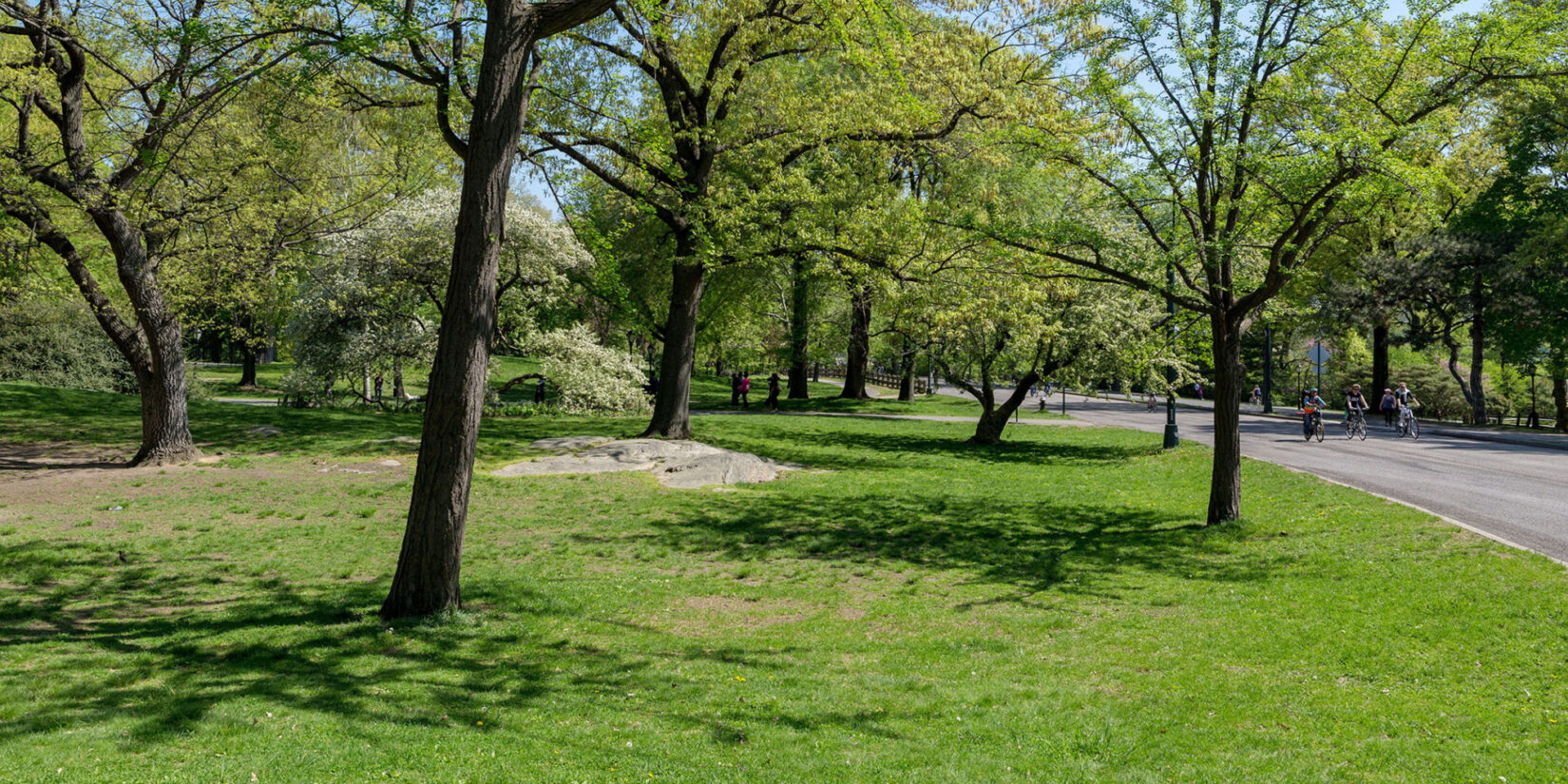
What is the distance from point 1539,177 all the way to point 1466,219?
269 cm

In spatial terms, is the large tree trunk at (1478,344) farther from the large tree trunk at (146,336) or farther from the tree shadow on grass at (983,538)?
the large tree trunk at (146,336)

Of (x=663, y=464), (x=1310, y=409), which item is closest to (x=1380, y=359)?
(x=1310, y=409)

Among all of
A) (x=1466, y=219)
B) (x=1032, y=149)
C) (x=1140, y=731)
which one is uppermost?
(x=1466, y=219)

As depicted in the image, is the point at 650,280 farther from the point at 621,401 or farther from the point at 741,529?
the point at 741,529

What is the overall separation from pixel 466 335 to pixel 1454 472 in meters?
18.5

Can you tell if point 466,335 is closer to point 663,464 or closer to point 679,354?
point 663,464

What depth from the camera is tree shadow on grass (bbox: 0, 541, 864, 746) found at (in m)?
5.55

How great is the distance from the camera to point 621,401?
28.4 meters

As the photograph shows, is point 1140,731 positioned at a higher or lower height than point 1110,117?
lower

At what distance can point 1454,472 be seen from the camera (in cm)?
1688

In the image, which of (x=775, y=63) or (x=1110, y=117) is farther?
(x=775, y=63)

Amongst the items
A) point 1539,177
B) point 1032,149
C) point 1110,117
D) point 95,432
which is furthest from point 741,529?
point 1539,177

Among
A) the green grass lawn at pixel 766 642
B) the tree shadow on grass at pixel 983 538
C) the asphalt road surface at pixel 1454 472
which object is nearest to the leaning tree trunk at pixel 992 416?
the asphalt road surface at pixel 1454 472

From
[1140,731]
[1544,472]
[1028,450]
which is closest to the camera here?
[1140,731]
